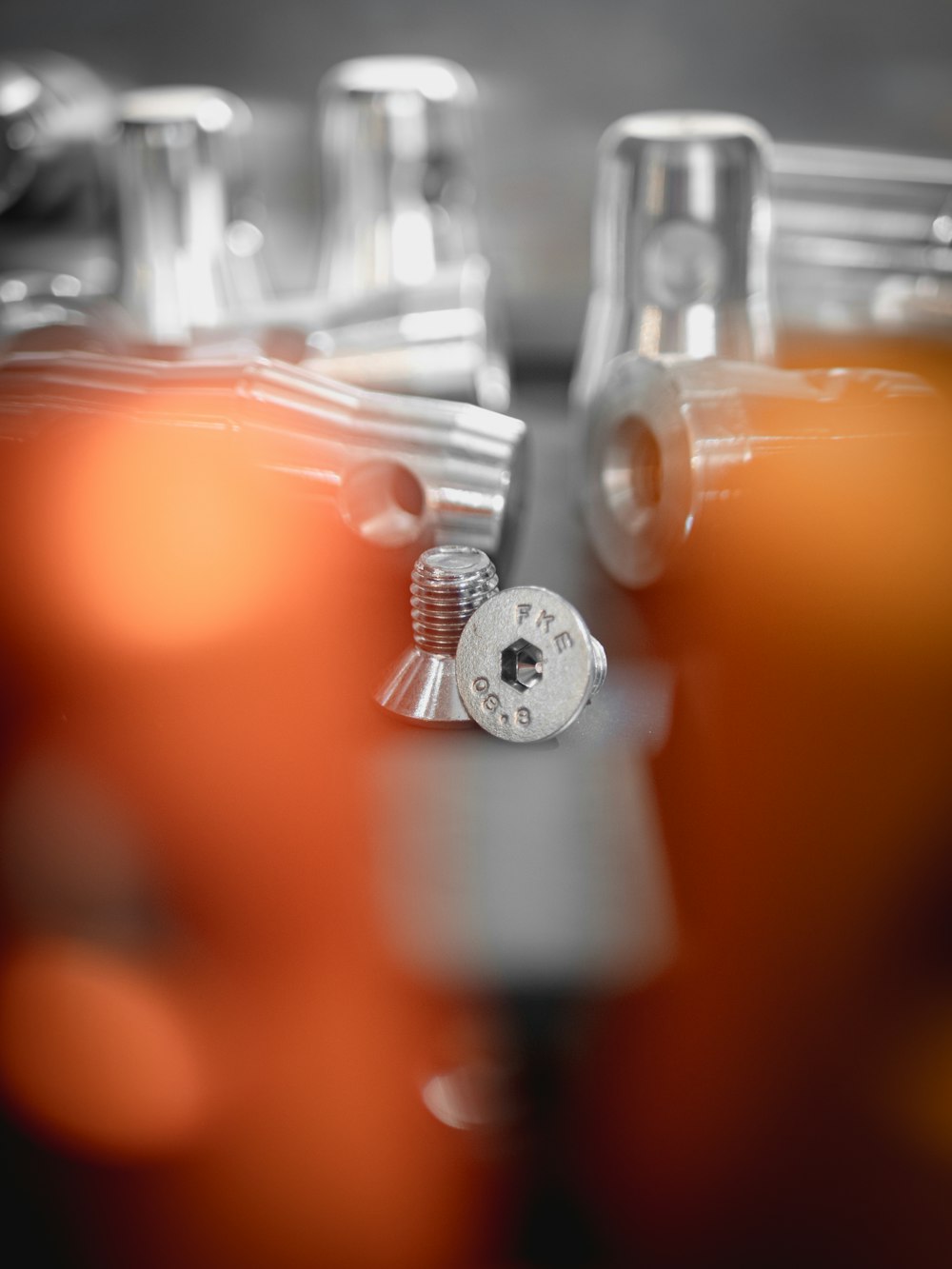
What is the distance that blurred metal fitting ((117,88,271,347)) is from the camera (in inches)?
37.0

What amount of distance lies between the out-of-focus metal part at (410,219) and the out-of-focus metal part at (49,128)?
0.19 metres

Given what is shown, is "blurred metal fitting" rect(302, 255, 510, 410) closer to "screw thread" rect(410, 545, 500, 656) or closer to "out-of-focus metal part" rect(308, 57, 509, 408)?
"out-of-focus metal part" rect(308, 57, 509, 408)

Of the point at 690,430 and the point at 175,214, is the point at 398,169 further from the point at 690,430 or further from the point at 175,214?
the point at 690,430

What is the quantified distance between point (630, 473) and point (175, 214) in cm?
46

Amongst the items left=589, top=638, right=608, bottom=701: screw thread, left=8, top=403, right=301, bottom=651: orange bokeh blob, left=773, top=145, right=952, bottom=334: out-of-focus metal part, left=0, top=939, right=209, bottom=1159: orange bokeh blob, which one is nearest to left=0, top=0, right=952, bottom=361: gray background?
left=773, top=145, right=952, bottom=334: out-of-focus metal part

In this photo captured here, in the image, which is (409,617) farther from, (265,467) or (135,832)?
(135,832)

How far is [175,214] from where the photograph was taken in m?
0.96

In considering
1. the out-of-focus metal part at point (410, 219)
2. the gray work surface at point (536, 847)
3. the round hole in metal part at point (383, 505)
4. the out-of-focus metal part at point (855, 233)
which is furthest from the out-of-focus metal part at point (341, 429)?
the out-of-focus metal part at point (855, 233)

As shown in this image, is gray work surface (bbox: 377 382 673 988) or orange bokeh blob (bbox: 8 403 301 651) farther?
orange bokeh blob (bbox: 8 403 301 651)

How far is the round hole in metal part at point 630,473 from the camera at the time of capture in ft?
2.24

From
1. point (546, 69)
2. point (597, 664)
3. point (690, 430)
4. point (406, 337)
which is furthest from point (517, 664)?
point (546, 69)

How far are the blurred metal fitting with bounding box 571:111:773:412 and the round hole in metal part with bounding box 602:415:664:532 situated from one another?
0.49ft

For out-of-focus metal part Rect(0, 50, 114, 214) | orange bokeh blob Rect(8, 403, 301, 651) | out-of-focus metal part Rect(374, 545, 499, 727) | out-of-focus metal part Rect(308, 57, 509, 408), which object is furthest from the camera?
out-of-focus metal part Rect(0, 50, 114, 214)

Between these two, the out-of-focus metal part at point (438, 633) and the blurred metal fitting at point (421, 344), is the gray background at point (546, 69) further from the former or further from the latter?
the out-of-focus metal part at point (438, 633)
